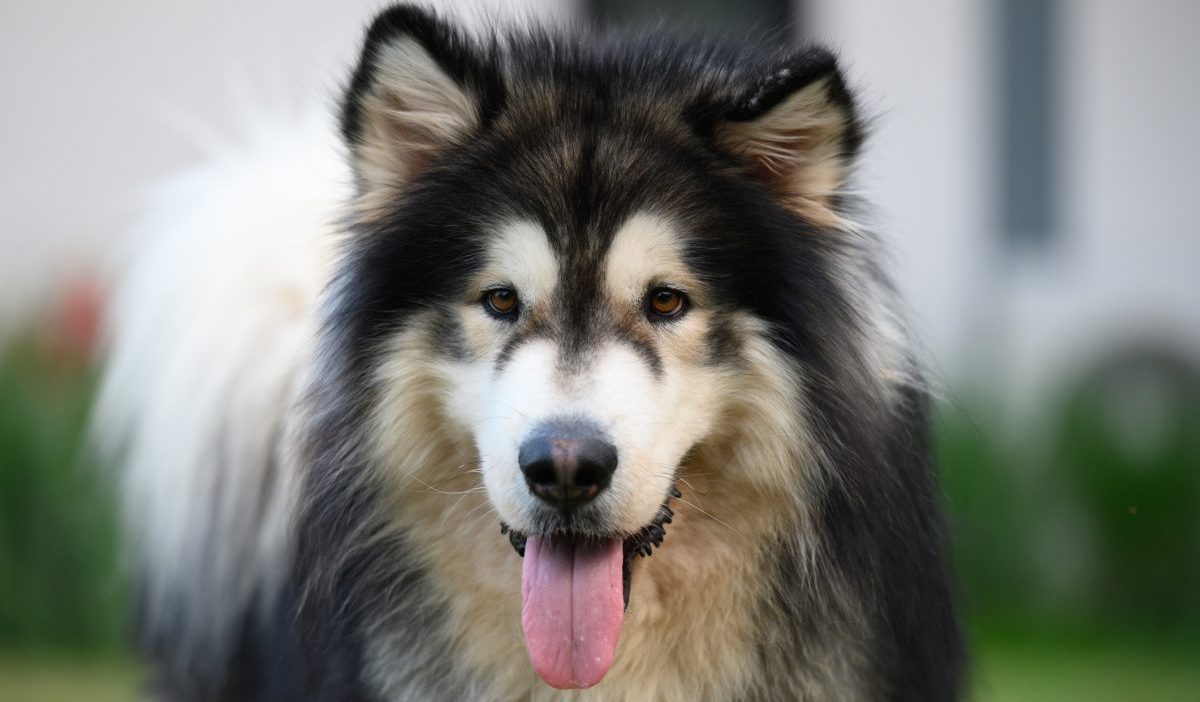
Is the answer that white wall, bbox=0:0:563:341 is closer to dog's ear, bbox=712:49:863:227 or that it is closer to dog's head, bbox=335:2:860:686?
dog's head, bbox=335:2:860:686

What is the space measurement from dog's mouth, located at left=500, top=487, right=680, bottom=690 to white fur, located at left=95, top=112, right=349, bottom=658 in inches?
42.2

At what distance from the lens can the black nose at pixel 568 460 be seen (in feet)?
8.54

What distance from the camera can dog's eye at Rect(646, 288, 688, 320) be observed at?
2846mm

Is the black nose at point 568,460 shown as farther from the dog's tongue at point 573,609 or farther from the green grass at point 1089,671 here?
the green grass at point 1089,671

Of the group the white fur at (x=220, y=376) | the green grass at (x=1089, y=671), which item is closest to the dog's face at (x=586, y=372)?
the white fur at (x=220, y=376)

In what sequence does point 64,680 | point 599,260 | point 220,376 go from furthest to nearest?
point 64,680 < point 220,376 < point 599,260

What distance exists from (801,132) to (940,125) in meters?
5.57

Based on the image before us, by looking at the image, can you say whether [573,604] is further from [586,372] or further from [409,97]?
[409,97]

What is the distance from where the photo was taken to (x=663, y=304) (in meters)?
2.85

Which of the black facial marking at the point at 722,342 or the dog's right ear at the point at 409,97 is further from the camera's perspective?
the dog's right ear at the point at 409,97

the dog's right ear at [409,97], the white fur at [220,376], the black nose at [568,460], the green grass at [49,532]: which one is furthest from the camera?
the green grass at [49,532]

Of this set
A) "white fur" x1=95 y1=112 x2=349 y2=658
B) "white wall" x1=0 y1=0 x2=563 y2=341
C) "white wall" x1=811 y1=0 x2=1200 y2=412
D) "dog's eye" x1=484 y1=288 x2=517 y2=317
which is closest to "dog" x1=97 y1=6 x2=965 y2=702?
"dog's eye" x1=484 y1=288 x2=517 y2=317

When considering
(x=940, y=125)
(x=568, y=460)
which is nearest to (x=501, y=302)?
(x=568, y=460)

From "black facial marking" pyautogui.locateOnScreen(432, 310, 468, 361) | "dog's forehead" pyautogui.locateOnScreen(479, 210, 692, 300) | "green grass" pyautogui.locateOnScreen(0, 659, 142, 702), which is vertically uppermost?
"dog's forehead" pyautogui.locateOnScreen(479, 210, 692, 300)
